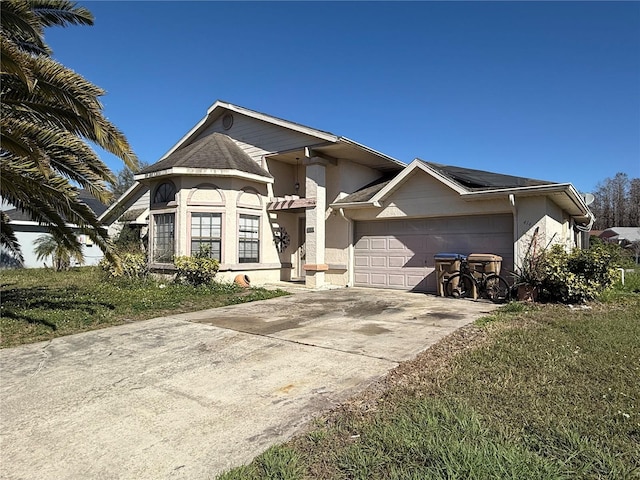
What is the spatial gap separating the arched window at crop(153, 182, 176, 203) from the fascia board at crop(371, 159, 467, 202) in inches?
274

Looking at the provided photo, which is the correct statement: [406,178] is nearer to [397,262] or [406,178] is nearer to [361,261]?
[397,262]

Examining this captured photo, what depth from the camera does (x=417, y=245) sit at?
13.0 metres

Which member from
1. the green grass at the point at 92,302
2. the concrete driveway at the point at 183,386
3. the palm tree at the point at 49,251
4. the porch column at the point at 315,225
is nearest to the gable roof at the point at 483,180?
the porch column at the point at 315,225

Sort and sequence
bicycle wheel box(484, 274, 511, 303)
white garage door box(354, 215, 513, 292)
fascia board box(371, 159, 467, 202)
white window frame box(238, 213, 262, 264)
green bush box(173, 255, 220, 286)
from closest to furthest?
bicycle wheel box(484, 274, 511, 303)
white garage door box(354, 215, 513, 292)
fascia board box(371, 159, 467, 202)
green bush box(173, 255, 220, 286)
white window frame box(238, 213, 262, 264)

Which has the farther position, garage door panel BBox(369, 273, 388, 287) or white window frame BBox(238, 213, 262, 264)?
white window frame BBox(238, 213, 262, 264)

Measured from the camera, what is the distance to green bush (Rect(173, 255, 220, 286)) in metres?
12.8

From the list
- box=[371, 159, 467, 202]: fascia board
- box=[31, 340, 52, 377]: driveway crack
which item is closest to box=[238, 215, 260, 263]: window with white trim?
box=[371, 159, 467, 202]: fascia board

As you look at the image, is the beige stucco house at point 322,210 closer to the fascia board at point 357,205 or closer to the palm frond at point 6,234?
the fascia board at point 357,205

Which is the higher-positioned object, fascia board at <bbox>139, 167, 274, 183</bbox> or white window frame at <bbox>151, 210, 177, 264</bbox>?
fascia board at <bbox>139, 167, 274, 183</bbox>

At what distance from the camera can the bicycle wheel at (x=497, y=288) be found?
10484 mm

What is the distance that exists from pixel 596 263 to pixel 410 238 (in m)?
5.17

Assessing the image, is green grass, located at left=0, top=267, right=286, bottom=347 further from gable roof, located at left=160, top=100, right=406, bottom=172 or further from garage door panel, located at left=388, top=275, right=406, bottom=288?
gable roof, located at left=160, top=100, right=406, bottom=172

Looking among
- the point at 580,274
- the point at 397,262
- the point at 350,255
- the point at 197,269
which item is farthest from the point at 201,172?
the point at 580,274

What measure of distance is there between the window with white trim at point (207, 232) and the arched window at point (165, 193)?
1.17 m
